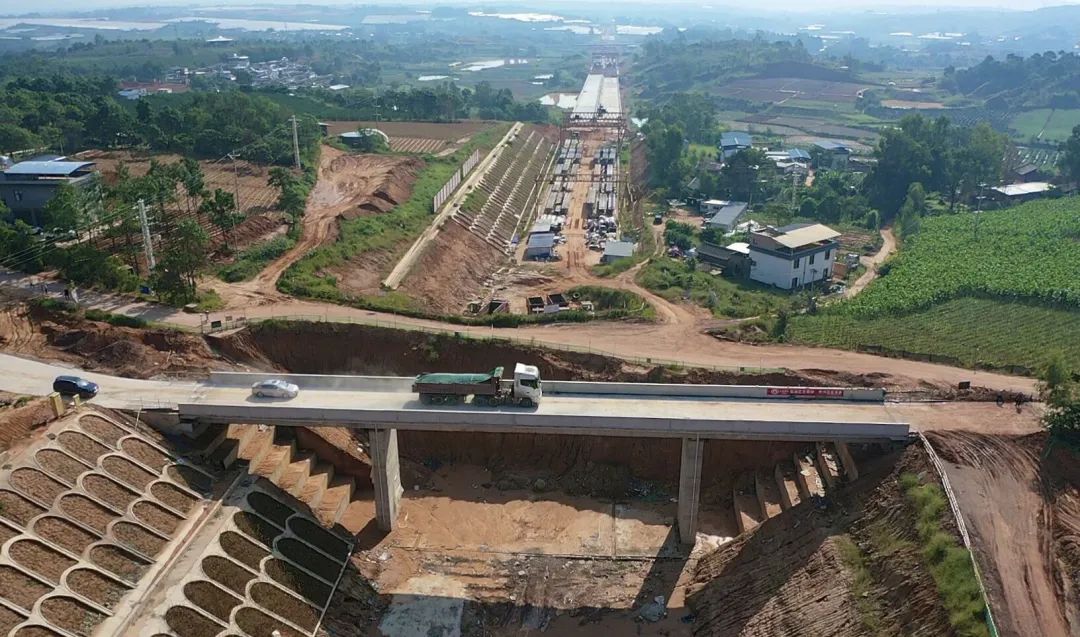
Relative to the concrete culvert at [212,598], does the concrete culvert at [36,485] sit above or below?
above

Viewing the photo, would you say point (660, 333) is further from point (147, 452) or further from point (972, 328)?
point (147, 452)

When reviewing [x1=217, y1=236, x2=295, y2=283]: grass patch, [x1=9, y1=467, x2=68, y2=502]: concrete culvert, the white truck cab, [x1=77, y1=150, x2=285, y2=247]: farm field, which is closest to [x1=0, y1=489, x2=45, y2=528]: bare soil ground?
[x1=9, y1=467, x2=68, y2=502]: concrete culvert

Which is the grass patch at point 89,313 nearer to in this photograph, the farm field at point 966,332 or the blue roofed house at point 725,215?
the farm field at point 966,332

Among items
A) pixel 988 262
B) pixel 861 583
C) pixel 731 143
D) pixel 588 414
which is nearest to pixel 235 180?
pixel 588 414

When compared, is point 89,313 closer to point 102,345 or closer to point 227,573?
point 102,345

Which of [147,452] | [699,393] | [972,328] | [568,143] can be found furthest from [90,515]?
[568,143]

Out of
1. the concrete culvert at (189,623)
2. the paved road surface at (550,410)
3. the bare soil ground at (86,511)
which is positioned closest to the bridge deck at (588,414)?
the paved road surface at (550,410)
